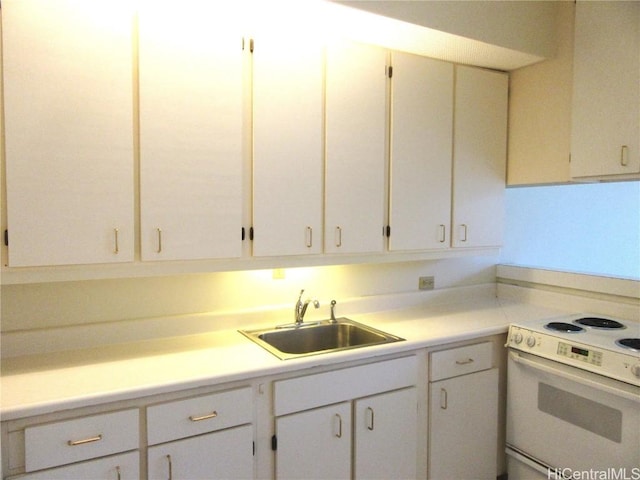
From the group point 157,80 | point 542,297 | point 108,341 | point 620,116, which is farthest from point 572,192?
point 108,341

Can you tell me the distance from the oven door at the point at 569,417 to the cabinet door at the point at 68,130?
77.5 inches

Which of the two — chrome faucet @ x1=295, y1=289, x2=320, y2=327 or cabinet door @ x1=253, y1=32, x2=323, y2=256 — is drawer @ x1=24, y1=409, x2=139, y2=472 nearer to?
cabinet door @ x1=253, y1=32, x2=323, y2=256

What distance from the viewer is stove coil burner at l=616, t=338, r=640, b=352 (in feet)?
6.09

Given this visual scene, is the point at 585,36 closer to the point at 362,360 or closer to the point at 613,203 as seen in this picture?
the point at 613,203

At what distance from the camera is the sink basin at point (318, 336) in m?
2.12

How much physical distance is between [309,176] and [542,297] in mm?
1792

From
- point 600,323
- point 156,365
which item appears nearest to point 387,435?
point 156,365

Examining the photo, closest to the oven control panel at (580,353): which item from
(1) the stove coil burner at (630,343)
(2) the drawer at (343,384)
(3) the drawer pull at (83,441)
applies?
(1) the stove coil burner at (630,343)

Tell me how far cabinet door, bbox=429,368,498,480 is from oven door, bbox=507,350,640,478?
11 centimetres

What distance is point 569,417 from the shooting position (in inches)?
79.0

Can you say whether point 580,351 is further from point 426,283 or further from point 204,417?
point 204,417

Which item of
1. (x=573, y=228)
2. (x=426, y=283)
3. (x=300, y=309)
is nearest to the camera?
(x=300, y=309)

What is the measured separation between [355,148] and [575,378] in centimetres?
146

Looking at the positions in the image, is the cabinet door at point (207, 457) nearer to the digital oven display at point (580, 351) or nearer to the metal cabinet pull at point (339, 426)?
the metal cabinet pull at point (339, 426)
